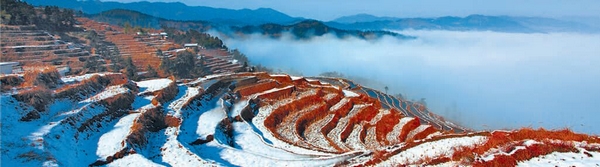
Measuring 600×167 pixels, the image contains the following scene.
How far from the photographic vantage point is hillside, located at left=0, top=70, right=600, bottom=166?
14820mm

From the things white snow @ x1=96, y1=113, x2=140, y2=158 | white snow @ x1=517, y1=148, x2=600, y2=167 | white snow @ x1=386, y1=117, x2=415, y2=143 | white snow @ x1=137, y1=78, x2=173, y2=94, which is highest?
white snow @ x1=517, y1=148, x2=600, y2=167

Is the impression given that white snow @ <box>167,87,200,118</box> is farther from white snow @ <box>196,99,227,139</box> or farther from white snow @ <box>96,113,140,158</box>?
white snow @ <box>96,113,140,158</box>

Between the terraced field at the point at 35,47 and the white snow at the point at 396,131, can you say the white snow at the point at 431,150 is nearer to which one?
the white snow at the point at 396,131

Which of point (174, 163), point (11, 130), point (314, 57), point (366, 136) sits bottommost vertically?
point (314, 57)

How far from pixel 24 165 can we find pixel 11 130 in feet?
12.9

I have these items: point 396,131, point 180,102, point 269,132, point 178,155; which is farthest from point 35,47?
point 396,131

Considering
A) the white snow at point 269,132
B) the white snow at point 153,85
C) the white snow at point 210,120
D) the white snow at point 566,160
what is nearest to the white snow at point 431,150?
the white snow at point 566,160

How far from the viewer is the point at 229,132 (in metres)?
26.2

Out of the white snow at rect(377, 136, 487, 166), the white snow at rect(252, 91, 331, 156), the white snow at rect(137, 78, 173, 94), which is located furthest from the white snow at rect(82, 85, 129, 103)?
the white snow at rect(377, 136, 487, 166)

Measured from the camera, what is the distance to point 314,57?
191375 mm

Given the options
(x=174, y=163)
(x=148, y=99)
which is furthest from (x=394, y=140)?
(x=148, y=99)

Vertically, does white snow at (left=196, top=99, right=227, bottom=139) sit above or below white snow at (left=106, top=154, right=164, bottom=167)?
below

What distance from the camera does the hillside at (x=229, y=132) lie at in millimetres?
14820

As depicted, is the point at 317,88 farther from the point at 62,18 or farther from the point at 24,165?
the point at 62,18
